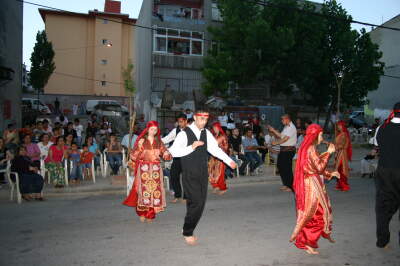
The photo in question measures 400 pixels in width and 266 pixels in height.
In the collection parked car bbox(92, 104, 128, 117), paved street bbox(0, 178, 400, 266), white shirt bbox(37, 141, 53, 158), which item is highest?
parked car bbox(92, 104, 128, 117)

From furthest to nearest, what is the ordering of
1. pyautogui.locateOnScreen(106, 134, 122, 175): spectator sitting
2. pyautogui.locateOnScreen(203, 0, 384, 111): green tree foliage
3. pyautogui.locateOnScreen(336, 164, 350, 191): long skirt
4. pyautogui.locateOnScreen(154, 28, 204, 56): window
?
pyautogui.locateOnScreen(154, 28, 204, 56): window < pyautogui.locateOnScreen(203, 0, 384, 111): green tree foliage < pyautogui.locateOnScreen(106, 134, 122, 175): spectator sitting < pyautogui.locateOnScreen(336, 164, 350, 191): long skirt

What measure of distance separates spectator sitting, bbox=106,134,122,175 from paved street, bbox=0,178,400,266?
9.47 feet

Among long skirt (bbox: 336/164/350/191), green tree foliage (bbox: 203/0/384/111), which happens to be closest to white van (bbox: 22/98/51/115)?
green tree foliage (bbox: 203/0/384/111)

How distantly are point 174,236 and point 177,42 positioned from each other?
2316 centimetres

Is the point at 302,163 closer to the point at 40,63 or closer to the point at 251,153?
the point at 251,153

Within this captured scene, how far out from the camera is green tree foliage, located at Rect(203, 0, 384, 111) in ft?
73.2

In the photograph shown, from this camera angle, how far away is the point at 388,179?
4.96m

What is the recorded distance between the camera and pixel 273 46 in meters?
21.8

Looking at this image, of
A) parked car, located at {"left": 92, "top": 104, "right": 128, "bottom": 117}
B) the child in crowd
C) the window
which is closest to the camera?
the child in crowd

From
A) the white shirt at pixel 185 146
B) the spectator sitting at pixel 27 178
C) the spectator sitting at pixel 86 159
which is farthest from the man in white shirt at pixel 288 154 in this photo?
the spectator sitting at pixel 27 178

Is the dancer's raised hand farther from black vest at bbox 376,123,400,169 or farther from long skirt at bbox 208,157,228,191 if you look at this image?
long skirt at bbox 208,157,228,191

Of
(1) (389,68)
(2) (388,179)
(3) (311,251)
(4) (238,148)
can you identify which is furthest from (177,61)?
(3) (311,251)

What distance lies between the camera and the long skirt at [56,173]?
946cm

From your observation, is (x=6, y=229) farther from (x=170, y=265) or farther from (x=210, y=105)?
(x=210, y=105)
